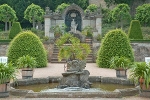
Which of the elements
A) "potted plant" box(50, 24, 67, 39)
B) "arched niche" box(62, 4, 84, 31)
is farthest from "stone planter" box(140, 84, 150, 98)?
"arched niche" box(62, 4, 84, 31)

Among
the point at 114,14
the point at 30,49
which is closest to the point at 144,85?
the point at 30,49

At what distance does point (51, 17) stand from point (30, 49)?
10680 mm

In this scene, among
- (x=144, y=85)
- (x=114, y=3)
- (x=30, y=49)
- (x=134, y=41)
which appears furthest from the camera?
(x=114, y=3)

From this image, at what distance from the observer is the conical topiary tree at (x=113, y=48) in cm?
1853

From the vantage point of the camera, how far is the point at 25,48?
18.8 m

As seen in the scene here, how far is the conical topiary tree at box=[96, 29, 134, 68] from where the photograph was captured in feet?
60.8

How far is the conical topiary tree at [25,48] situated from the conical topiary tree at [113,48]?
3983 millimetres

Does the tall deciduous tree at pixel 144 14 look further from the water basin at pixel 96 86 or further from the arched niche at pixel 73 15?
the water basin at pixel 96 86

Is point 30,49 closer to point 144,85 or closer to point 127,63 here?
point 127,63

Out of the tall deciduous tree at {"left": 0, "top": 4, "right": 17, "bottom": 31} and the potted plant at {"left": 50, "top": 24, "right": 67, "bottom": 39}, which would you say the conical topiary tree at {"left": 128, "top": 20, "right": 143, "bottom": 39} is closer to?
the potted plant at {"left": 50, "top": 24, "right": 67, "bottom": 39}

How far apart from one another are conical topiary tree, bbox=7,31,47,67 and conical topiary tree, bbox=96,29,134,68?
3.98 metres

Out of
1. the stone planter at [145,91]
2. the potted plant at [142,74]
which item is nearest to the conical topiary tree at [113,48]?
the potted plant at [142,74]

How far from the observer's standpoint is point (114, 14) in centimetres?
3631

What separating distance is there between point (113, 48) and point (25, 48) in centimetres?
568
